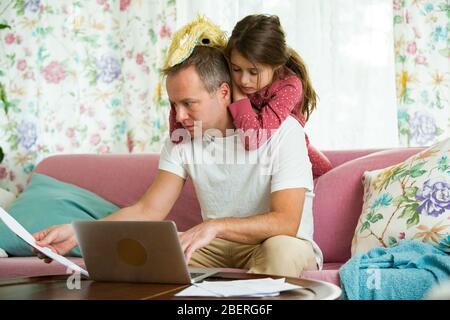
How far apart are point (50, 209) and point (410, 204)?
1420 millimetres

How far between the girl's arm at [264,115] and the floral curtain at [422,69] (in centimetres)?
98

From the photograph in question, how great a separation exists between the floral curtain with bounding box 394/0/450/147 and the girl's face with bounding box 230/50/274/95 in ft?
3.28

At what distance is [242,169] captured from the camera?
2.26 m

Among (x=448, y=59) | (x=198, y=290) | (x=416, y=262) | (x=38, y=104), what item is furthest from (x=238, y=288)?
(x=38, y=104)

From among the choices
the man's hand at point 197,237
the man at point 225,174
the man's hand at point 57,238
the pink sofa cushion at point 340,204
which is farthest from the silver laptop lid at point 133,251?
the pink sofa cushion at point 340,204

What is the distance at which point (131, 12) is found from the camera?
12.0 ft

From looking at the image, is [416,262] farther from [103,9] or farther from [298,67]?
[103,9]

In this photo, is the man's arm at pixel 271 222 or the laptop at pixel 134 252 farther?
the man's arm at pixel 271 222

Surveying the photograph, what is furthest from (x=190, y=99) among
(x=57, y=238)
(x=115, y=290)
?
(x=115, y=290)

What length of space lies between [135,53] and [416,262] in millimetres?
2190

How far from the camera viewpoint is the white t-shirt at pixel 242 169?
2.17m

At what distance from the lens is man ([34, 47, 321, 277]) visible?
207 cm

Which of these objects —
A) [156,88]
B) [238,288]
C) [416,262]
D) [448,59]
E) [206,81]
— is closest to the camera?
[238,288]

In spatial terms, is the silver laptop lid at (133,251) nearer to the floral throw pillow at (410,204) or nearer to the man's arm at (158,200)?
the man's arm at (158,200)
